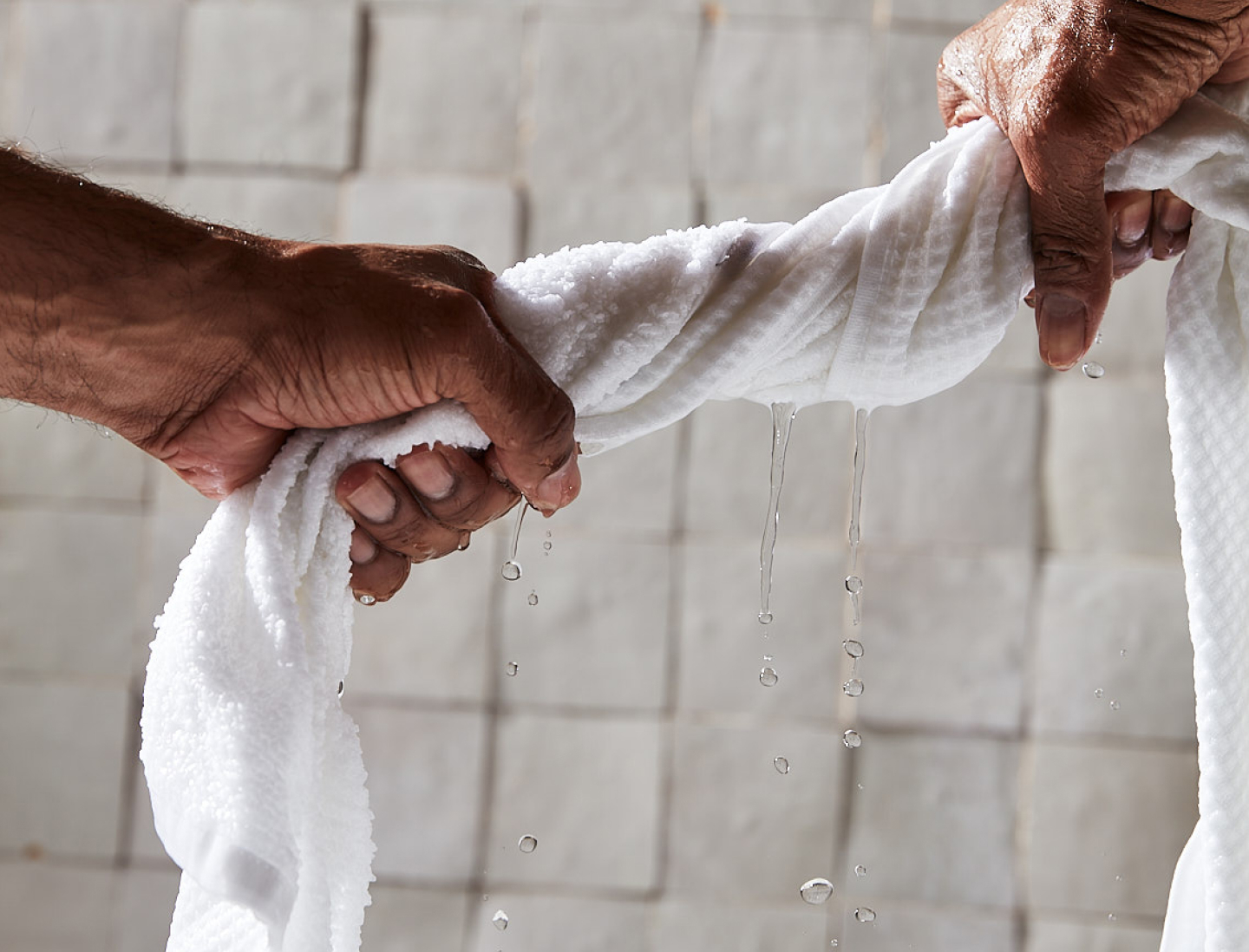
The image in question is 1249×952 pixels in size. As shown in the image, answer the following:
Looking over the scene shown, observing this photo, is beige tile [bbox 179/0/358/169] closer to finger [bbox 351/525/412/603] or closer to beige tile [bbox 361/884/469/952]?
finger [bbox 351/525/412/603]

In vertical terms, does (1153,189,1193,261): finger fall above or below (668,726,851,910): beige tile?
above

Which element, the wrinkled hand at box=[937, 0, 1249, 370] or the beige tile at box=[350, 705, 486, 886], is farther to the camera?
the beige tile at box=[350, 705, 486, 886]

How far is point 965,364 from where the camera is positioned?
540 mm

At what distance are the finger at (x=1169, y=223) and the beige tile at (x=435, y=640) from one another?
679 millimetres

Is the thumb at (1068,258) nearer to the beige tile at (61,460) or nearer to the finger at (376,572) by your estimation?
the finger at (376,572)

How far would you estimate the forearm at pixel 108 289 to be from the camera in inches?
19.2

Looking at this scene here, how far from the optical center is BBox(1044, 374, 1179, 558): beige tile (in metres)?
1.06

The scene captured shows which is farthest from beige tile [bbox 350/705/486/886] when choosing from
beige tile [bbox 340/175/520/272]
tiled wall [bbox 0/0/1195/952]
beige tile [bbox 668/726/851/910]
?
beige tile [bbox 340/175/520/272]

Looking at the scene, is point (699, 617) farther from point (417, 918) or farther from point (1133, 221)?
point (1133, 221)

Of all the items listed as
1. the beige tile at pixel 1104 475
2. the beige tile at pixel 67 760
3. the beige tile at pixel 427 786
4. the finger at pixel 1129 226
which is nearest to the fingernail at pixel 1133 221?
the finger at pixel 1129 226

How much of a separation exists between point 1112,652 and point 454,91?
86 centimetres

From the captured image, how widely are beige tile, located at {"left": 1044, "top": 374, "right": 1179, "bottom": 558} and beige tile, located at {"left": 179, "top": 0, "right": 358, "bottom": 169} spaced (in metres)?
0.77

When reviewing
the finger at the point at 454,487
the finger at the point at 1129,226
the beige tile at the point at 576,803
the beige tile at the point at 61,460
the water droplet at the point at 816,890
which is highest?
the finger at the point at 1129,226

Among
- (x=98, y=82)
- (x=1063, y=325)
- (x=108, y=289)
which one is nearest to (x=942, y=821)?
(x=1063, y=325)
